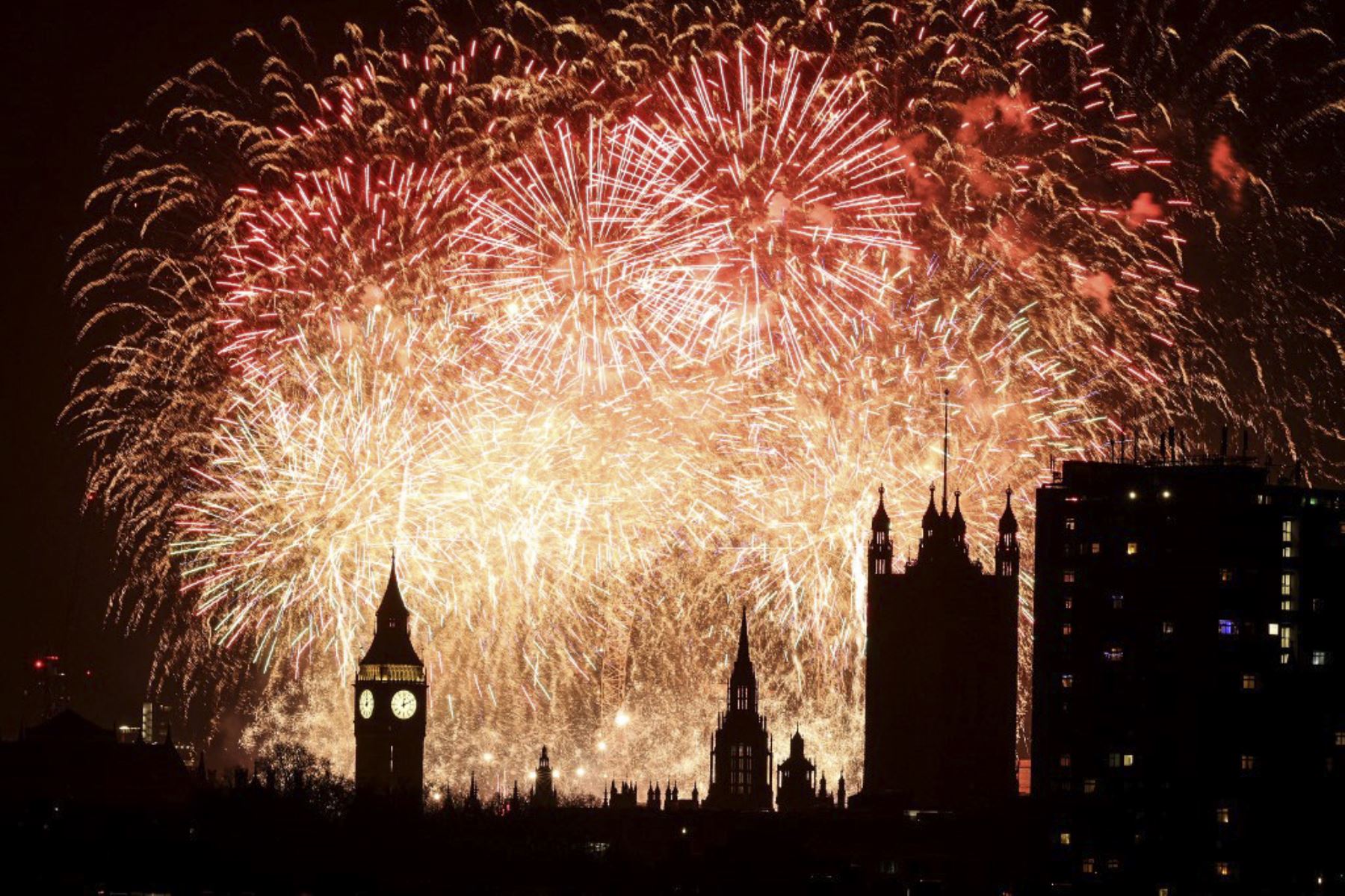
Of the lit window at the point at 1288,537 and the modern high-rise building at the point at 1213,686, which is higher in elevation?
the lit window at the point at 1288,537

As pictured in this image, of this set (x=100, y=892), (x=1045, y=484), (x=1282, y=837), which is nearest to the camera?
(x=1282, y=837)

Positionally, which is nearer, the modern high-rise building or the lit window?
the modern high-rise building

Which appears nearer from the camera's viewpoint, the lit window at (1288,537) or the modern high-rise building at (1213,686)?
the modern high-rise building at (1213,686)

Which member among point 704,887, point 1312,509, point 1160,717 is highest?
point 1312,509

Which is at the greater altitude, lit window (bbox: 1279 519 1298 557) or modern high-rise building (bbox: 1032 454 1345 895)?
lit window (bbox: 1279 519 1298 557)

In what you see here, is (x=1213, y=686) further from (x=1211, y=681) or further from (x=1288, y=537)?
(x=1288, y=537)

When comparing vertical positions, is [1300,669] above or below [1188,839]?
above

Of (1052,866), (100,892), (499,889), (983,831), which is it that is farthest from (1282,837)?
(100,892)

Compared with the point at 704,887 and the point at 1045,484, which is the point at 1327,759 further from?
the point at 704,887

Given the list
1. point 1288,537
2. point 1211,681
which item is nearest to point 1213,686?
point 1211,681
